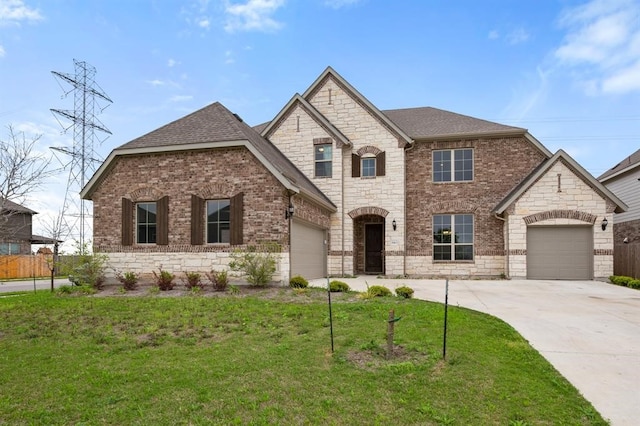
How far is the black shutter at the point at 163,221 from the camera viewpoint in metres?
13.2

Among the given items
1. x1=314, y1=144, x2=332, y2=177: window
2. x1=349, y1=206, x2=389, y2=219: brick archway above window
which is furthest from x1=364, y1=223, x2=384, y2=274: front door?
x1=314, y1=144, x2=332, y2=177: window

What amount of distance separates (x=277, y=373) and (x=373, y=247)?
1437 centimetres

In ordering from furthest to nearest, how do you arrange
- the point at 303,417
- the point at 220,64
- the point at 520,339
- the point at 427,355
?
1. the point at 220,64
2. the point at 520,339
3. the point at 427,355
4. the point at 303,417

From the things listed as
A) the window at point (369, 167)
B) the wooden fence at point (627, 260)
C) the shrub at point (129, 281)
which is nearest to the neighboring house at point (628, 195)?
the wooden fence at point (627, 260)

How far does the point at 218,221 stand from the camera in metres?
13.0

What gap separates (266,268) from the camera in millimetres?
11891

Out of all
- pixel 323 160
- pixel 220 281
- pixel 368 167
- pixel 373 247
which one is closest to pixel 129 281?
pixel 220 281

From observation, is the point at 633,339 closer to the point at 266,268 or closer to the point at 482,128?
the point at 266,268

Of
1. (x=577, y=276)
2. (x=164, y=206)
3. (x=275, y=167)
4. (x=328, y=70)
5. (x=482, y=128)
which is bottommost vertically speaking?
(x=577, y=276)

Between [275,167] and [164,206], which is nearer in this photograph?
[275,167]

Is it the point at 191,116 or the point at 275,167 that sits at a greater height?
the point at 191,116

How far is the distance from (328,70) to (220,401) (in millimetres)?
16345

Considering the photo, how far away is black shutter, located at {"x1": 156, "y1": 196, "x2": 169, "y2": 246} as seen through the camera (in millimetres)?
13234

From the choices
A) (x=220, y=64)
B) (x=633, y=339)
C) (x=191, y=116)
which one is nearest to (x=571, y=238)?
(x=633, y=339)
